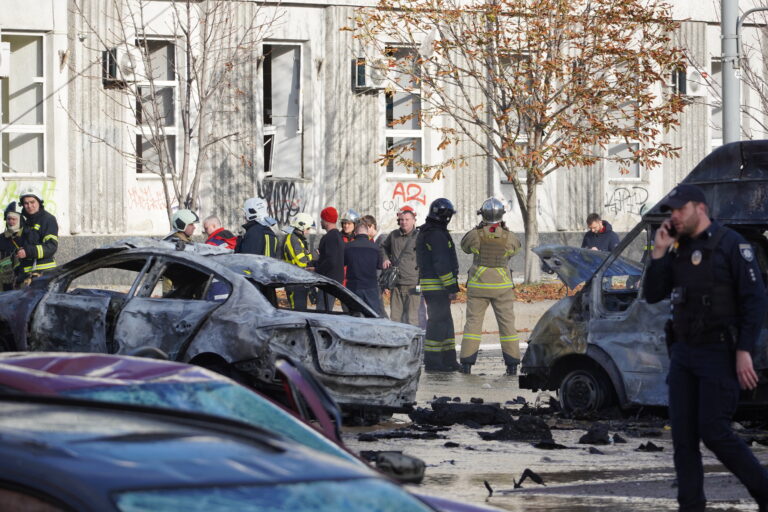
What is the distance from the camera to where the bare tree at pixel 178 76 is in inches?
958

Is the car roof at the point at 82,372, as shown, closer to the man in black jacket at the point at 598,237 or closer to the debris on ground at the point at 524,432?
the debris on ground at the point at 524,432

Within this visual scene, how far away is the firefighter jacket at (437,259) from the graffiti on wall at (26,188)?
32.1ft

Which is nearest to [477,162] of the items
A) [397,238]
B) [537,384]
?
[397,238]

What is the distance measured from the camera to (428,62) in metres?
26.5

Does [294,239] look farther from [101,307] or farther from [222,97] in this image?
[222,97]

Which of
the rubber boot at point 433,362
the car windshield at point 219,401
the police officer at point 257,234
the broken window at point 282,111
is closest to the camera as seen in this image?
the car windshield at point 219,401

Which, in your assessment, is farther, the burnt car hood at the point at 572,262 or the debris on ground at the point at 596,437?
the burnt car hood at the point at 572,262

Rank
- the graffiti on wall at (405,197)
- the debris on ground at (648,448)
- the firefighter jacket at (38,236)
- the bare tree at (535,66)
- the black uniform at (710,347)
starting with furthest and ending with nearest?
the graffiti on wall at (405,197), the bare tree at (535,66), the firefighter jacket at (38,236), the debris on ground at (648,448), the black uniform at (710,347)

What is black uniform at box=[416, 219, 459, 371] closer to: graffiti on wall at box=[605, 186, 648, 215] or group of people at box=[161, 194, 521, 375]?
group of people at box=[161, 194, 521, 375]

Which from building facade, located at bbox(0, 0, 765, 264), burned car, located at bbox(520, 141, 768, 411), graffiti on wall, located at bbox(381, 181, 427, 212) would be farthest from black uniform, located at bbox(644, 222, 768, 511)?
graffiti on wall, located at bbox(381, 181, 427, 212)

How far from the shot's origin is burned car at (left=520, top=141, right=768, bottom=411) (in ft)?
34.4

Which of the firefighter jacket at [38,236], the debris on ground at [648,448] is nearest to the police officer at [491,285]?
the firefighter jacket at [38,236]

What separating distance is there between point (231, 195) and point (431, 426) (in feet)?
49.2

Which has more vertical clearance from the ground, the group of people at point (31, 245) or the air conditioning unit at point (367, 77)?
the air conditioning unit at point (367, 77)
